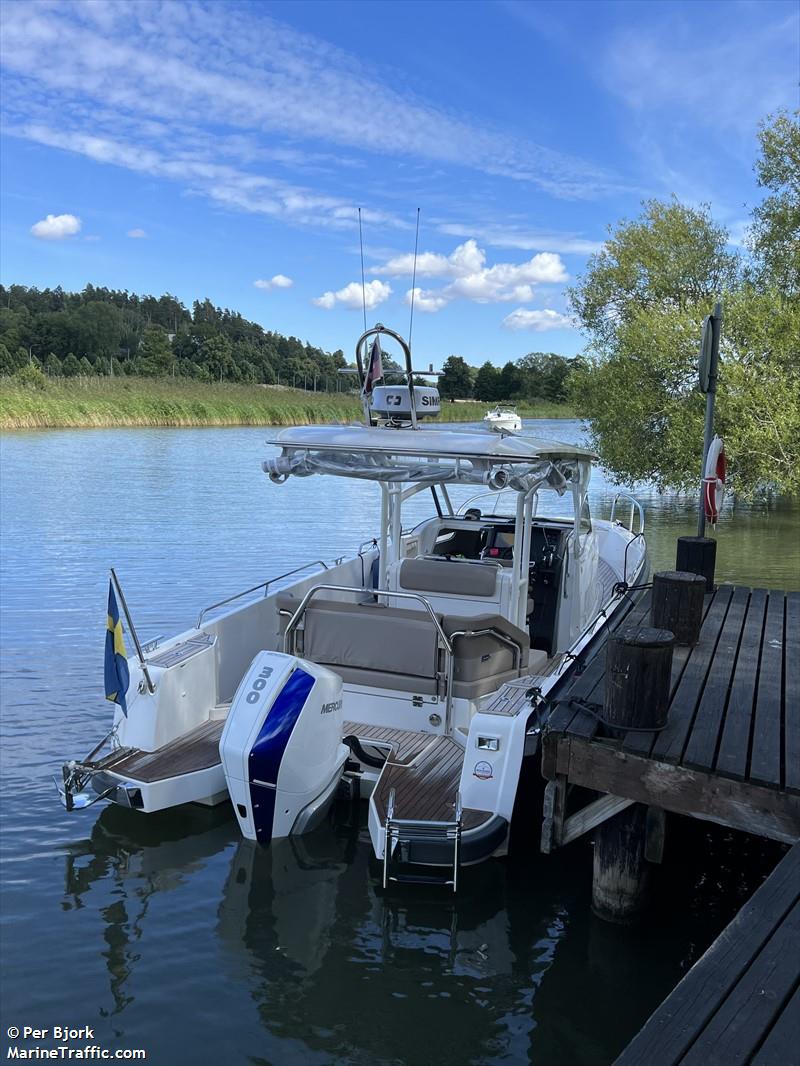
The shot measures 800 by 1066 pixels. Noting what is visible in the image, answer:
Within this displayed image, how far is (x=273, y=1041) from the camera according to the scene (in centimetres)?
375

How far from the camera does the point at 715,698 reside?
498 cm

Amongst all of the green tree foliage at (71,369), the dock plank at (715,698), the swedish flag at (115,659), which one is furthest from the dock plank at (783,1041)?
the green tree foliage at (71,369)

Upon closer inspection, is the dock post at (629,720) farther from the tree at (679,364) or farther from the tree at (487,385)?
the tree at (487,385)

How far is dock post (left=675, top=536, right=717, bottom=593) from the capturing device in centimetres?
760

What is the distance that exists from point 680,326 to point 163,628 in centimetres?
1288

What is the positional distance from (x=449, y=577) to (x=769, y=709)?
2647mm

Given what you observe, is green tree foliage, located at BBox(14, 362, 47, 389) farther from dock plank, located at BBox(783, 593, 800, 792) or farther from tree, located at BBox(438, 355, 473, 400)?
dock plank, located at BBox(783, 593, 800, 792)

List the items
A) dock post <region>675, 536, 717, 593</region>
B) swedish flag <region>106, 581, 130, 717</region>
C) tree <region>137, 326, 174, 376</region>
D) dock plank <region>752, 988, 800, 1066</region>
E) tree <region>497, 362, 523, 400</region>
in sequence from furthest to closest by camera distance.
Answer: tree <region>137, 326, 174, 376</region> → tree <region>497, 362, 523, 400</region> → dock post <region>675, 536, 717, 593</region> → swedish flag <region>106, 581, 130, 717</region> → dock plank <region>752, 988, 800, 1066</region>

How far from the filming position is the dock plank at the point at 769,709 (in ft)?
13.2

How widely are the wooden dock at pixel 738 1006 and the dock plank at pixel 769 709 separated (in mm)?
1051

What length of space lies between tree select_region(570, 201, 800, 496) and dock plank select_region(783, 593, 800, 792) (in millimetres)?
10559

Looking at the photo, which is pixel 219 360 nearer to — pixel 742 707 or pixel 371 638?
pixel 371 638

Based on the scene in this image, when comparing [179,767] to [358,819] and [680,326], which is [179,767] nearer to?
[358,819]

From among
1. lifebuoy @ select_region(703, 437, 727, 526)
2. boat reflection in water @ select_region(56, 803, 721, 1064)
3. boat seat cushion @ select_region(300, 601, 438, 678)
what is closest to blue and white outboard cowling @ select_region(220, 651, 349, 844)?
boat reflection in water @ select_region(56, 803, 721, 1064)
